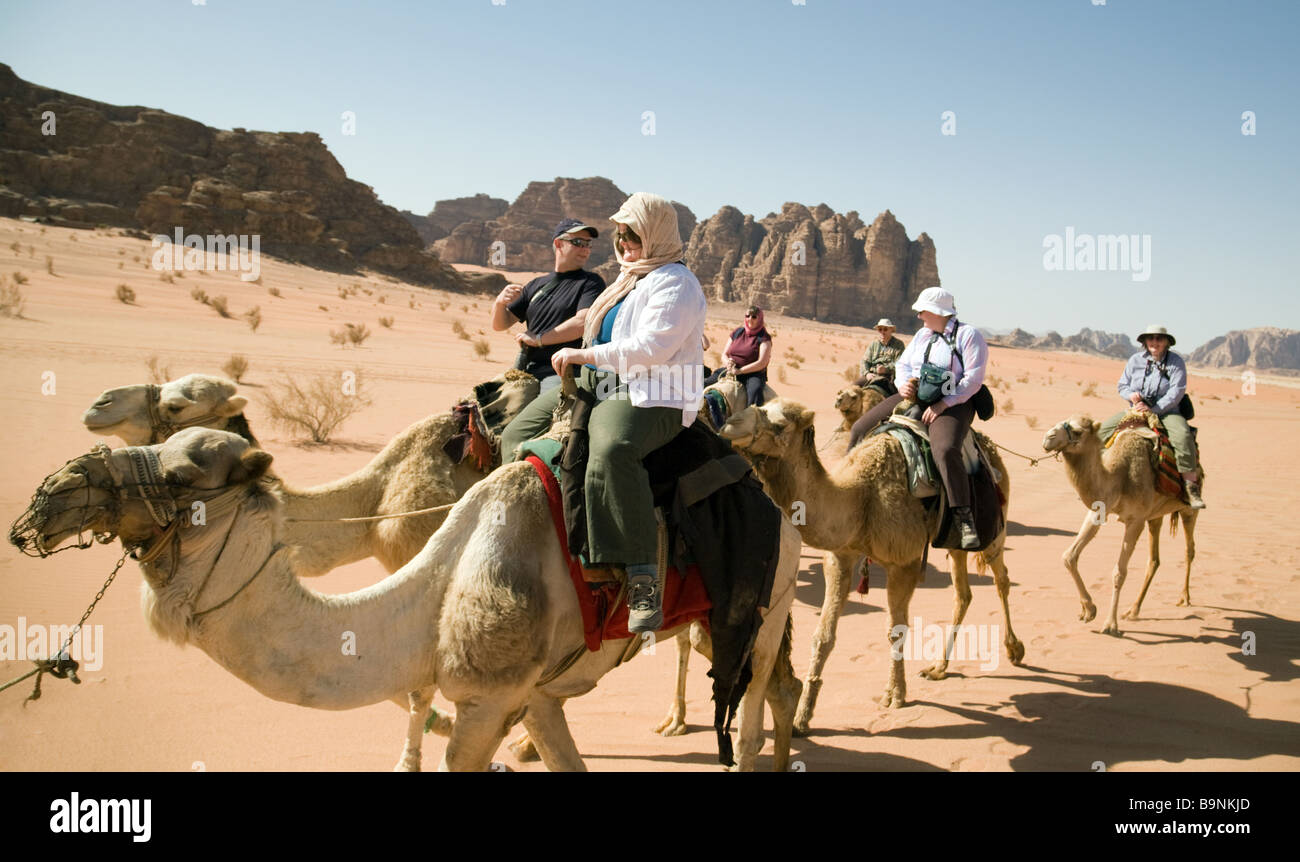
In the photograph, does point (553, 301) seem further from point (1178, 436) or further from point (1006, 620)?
point (1178, 436)

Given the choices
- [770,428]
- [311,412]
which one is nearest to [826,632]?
[770,428]

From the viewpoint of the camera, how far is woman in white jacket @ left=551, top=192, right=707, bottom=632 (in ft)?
10.7

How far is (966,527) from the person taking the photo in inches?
241

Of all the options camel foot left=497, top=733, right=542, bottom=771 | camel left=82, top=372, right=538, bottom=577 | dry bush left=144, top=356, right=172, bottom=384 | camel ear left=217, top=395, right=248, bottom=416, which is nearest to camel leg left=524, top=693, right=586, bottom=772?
camel left=82, top=372, right=538, bottom=577

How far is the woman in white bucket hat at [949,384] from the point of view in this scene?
6148 mm

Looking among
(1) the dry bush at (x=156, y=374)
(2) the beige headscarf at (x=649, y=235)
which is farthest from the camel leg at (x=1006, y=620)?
(1) the dry bush at (x=156, y=374)

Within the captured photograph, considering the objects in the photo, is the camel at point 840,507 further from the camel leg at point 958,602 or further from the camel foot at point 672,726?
the camel foot at point 672,726

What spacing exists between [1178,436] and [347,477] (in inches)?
333

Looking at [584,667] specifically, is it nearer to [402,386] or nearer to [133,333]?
[402,386]

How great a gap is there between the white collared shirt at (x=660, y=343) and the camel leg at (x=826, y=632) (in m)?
2.90

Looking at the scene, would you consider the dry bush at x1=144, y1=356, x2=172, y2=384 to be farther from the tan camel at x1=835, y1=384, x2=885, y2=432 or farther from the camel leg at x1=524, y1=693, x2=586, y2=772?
the camel leg at x1=524, y1=693, x2=586, y2=772

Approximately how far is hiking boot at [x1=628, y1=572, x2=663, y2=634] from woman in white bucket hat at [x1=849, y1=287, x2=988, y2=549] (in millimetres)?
3539
